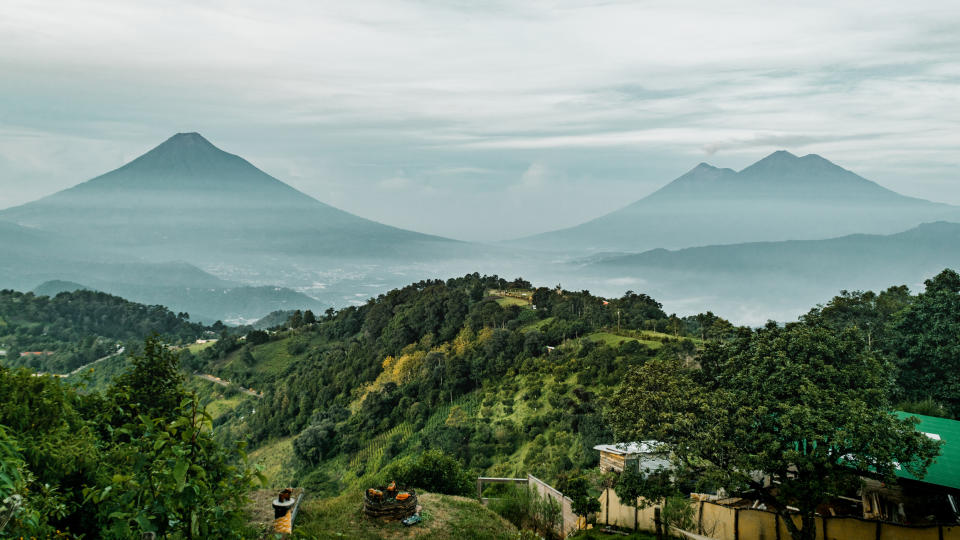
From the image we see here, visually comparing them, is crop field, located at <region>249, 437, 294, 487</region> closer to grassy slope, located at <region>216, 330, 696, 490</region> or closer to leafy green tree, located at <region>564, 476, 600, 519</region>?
grassy slope, located at <region>216, 330, 696, 490</region>

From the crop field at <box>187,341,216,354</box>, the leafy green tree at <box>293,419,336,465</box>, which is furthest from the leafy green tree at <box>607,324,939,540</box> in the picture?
the crop field at <box>187,341,216,354</box>

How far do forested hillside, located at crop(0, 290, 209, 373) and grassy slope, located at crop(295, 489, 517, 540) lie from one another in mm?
53543

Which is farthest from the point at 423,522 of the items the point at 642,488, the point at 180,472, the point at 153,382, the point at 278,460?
the point at 278,460

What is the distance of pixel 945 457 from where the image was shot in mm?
10852

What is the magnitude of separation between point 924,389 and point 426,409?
21.7 m

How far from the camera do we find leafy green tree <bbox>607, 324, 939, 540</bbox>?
8.93m

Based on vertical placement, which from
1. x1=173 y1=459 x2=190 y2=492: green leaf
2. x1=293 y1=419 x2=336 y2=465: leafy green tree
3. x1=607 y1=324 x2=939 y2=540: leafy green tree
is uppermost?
x1=173 y1=459 x2=190 y2=492: green leaf

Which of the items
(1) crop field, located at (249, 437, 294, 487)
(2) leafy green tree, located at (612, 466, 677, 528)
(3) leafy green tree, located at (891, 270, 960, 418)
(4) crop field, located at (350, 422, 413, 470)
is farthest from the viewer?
(1) crop field, located at (249, 437, 294, 487)

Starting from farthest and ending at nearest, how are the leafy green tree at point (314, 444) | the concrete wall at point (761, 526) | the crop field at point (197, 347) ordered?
the crop field at point (197, 347) → the leafy green tree at point (314, 444) → the concrete wall at point (761, 526)

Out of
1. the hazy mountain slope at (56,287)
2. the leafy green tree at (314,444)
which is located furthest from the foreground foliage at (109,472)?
the hazy mountain slope at (56,287)

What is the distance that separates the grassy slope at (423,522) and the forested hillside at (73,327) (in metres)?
53.5

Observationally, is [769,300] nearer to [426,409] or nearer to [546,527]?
[426,409]

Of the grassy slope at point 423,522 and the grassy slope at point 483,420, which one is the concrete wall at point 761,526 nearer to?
the grassy slope at point 423,522

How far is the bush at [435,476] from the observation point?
47.0ft
